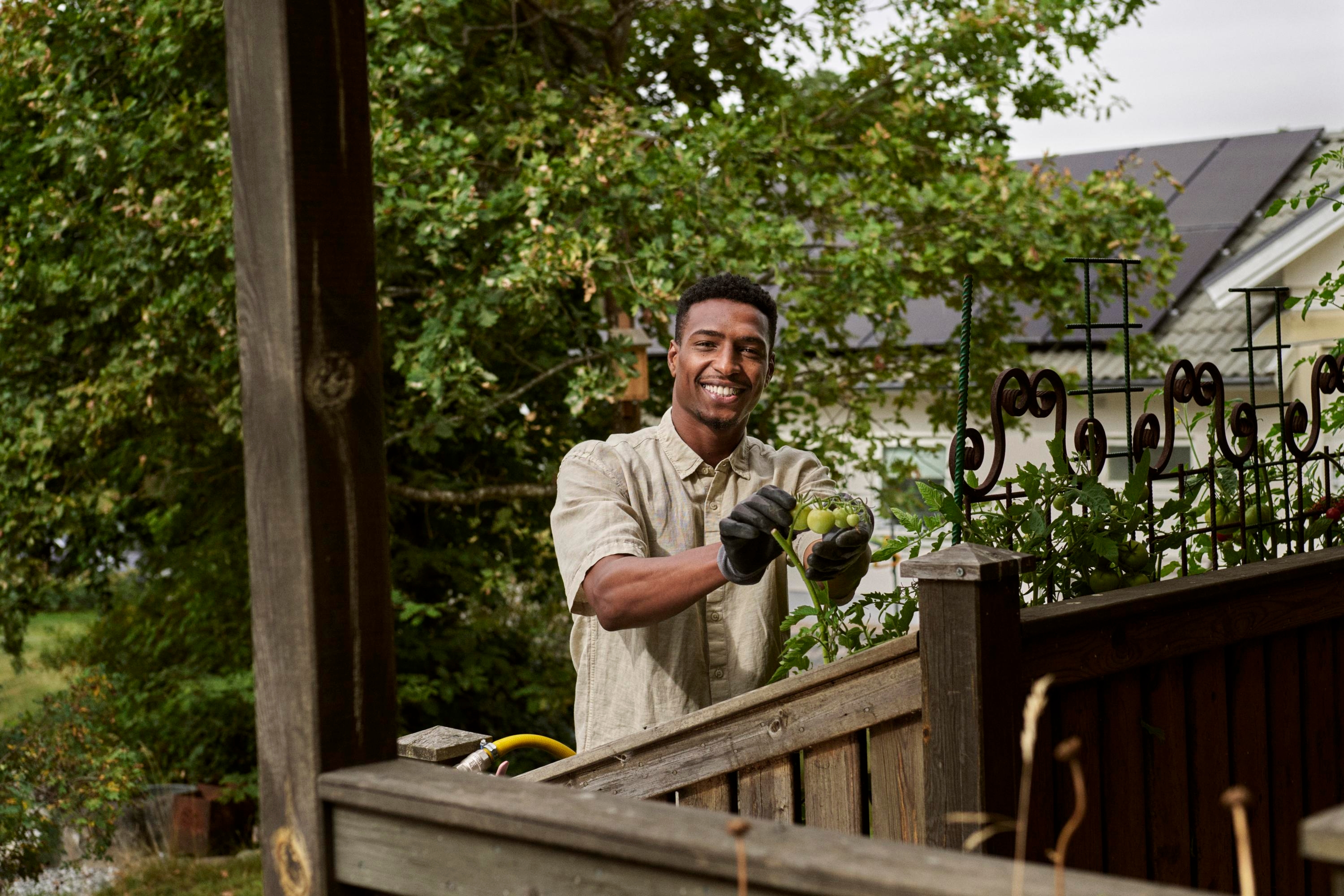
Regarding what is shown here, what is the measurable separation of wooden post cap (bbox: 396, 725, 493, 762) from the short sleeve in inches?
18.8

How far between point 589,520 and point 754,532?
Answer: 564 millimetres

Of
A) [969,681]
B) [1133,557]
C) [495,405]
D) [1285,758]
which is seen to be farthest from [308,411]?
[495,405]

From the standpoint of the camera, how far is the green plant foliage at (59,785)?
7.02 meters

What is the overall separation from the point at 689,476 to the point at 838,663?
0.78m

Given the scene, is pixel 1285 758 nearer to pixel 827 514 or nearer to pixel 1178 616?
pixel 1178 616

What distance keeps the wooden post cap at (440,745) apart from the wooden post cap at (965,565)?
1.24 meters

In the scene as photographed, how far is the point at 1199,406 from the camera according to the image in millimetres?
2568

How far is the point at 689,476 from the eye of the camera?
2.86 m

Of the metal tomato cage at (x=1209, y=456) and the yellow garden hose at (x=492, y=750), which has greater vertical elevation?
the metal tomato cage at (x=1209, y=456)

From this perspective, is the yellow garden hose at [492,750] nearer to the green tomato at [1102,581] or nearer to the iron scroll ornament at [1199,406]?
Result: the green tomato at [1102,581]

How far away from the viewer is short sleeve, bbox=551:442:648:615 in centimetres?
252

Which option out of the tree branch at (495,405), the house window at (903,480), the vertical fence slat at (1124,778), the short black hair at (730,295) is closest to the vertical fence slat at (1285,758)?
the vertical fence slat at (1124,778)

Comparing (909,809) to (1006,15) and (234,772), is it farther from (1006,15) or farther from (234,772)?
(234,772)

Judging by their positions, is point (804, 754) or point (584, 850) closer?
point (584, 850)
